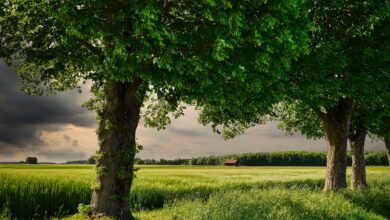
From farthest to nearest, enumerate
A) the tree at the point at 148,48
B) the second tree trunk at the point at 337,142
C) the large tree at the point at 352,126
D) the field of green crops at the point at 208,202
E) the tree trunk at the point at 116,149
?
the large tree at the point at 352,126 → the second tree trunk at the point at 337,142 → the tree trunk at the point at 116,149 → the field of green crops at the point at 208,202 → the tree at the point at 148,48

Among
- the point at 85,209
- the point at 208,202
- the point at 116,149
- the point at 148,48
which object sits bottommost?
the point at 85,209

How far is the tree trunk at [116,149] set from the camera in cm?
1791

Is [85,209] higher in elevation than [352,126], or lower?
lower

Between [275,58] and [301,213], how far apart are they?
6260 mm

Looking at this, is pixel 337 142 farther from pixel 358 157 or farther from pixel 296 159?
pixel 296 159

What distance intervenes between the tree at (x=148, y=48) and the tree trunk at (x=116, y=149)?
41 millimetres

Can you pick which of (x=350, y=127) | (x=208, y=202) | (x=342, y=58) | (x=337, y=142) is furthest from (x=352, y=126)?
(x=208, y=202)

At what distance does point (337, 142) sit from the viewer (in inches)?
1104

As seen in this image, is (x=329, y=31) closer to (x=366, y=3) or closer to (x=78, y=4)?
(x=366, y=3)

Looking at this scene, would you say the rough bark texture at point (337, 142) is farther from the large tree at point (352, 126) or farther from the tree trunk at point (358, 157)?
the tree trunk at point (358, 157)

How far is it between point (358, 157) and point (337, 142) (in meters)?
8.33

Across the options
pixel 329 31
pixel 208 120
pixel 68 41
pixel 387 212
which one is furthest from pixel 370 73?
pixel 68 41

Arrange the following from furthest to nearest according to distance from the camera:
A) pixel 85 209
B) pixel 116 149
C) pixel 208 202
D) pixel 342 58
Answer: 1. pixel 342 58
2. pixel 116 149
3. pixel 85 209
4. pixel 208 202

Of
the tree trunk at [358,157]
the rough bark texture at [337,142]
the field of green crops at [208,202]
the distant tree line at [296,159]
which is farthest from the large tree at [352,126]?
the distant tree line at [296,159]
